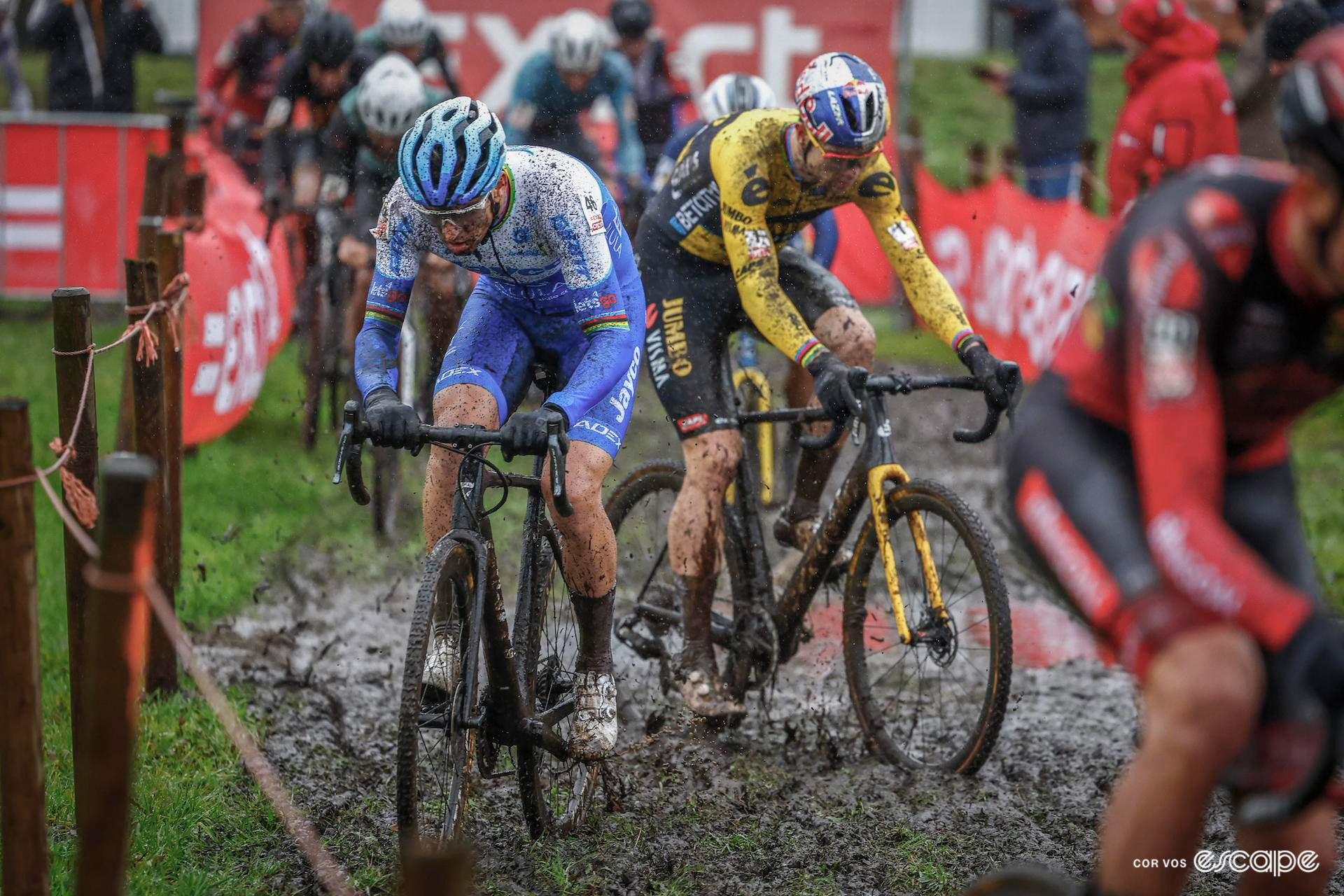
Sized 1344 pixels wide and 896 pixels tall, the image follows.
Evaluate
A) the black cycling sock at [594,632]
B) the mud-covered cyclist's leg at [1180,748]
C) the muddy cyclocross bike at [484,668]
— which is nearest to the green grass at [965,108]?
the black cycling sock at [594,632]

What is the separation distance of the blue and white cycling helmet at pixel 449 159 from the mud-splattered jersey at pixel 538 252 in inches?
12.7

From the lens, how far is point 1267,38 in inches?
358

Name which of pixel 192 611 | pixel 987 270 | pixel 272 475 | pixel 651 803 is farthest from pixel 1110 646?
pixel 987 270

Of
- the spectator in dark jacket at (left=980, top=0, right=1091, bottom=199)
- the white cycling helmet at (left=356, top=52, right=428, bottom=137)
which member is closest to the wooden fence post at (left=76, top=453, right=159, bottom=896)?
the white cycling helmet at (left=356, top=52, right=428, bottom=137)

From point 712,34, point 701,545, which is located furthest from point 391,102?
point 712,34

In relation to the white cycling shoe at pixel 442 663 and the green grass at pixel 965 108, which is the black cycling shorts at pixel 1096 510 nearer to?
the white cycling shoe at pixel 442 663

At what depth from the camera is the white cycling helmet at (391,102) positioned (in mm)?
7773

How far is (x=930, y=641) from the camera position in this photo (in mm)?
4934

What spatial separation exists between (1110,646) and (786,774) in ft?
8.66

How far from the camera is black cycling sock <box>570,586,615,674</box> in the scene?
4789 millimetres

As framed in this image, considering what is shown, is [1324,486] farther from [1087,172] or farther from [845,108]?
[845,108]

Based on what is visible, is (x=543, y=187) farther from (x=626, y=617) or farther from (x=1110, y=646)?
(x=1110, y=646)

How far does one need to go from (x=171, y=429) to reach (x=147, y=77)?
17494 mm

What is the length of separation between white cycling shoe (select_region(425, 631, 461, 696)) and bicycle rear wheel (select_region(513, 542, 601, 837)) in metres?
0.32
